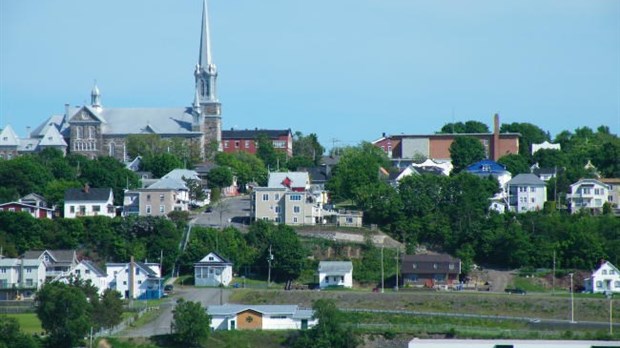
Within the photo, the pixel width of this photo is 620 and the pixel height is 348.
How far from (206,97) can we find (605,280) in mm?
41092

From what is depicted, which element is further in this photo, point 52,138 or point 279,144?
point 279,144

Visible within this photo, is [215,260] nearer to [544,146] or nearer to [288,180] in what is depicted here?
[288,180]

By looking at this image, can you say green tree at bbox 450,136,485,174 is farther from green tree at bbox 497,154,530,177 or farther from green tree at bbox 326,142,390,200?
green tree at bbox 326,142,390,200

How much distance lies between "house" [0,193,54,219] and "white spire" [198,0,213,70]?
2690cm

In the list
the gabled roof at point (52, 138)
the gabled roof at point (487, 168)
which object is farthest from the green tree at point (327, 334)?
the gabled roof at point (52, 138)

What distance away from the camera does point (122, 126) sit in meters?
A: 101

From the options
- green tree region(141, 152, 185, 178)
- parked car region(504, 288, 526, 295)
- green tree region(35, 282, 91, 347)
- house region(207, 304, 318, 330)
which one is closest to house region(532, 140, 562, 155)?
green tree region(141, 152, 185, 178)

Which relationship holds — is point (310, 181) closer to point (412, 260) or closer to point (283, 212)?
point (283, 212)

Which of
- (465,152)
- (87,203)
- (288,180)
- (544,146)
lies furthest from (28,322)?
(544,146)

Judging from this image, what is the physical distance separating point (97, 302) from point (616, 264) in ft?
76.7

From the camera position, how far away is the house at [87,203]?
76.3 m

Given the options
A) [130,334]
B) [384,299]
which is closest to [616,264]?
[384,299]

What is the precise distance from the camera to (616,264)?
6950cm

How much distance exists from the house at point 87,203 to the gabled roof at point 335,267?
13004 mm
